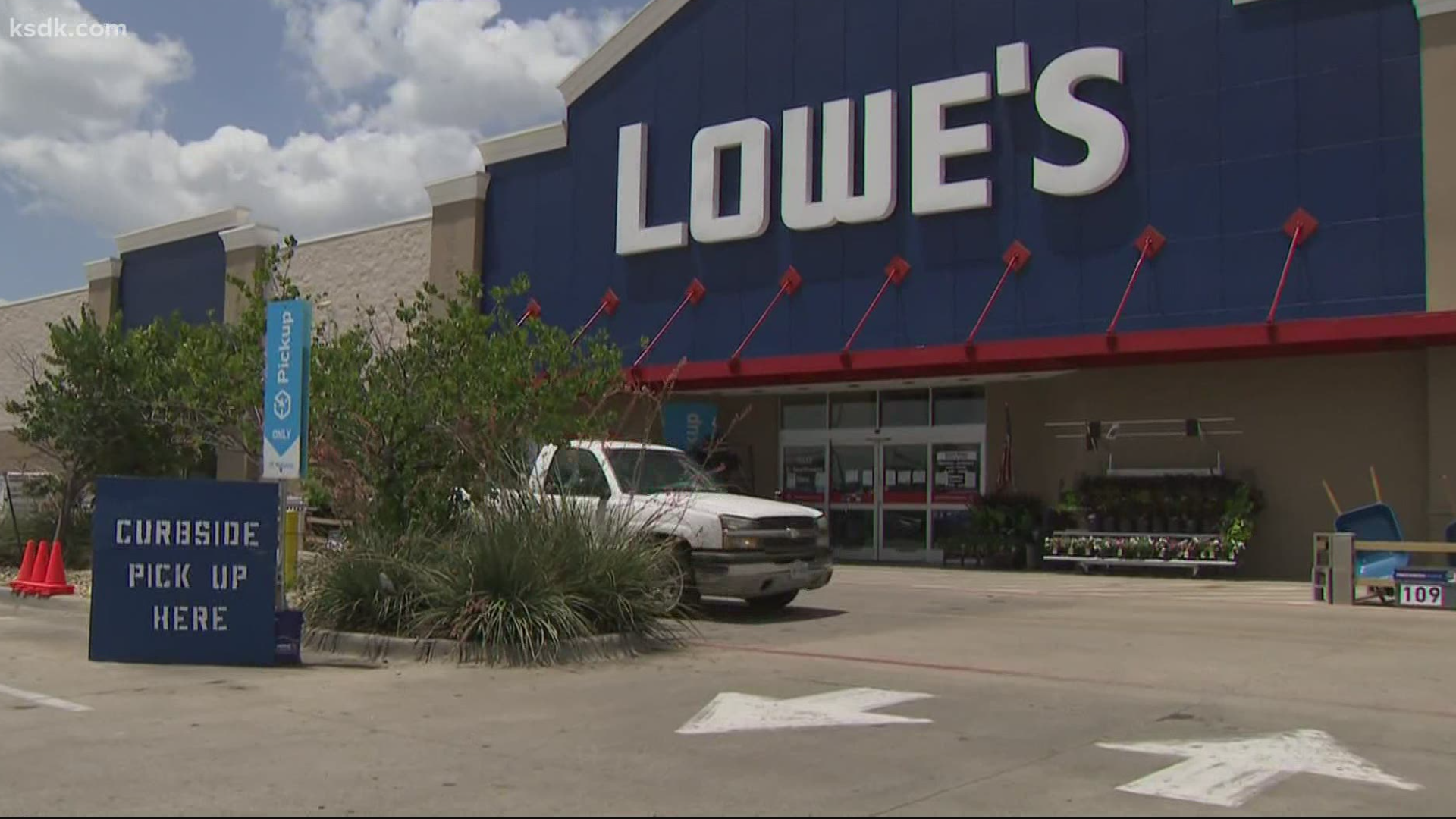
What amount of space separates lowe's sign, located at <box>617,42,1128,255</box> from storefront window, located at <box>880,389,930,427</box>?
331cm

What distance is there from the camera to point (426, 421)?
1254 cm

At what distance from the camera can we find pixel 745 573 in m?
12.9

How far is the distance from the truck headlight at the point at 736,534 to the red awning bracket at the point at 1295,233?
9843mm

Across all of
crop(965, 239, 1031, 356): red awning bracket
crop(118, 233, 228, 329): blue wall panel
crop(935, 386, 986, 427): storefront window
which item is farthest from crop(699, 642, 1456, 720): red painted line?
crop(118, 233, 228, 329): blue wall panel

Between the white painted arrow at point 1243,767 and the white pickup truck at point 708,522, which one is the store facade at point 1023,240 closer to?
the white pickup truck at point 708,522

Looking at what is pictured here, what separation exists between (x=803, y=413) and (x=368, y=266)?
12.7 meters

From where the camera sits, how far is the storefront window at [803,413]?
25.3 metres

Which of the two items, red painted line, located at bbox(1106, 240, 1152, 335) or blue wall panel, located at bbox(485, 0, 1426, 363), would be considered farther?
red painted line, located at bbox(1106, 240, 1152, 335)

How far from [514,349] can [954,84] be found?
481 inches

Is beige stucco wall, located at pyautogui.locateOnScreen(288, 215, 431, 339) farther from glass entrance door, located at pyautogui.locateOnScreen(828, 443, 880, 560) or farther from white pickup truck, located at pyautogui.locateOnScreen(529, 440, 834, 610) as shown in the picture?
white pickup truck, located at pyautogui.locateOnScreen(529, 440, 834, 610)

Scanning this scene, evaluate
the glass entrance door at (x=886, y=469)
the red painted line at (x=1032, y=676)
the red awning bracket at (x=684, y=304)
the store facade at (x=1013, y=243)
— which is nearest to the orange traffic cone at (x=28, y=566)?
the red painted line at (x=1032, y=676)

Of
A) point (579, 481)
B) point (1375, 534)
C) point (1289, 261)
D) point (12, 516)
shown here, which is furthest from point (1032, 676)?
point (12, 516)

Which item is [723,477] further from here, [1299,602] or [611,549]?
[611,549]

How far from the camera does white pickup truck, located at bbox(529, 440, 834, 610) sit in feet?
41.7
